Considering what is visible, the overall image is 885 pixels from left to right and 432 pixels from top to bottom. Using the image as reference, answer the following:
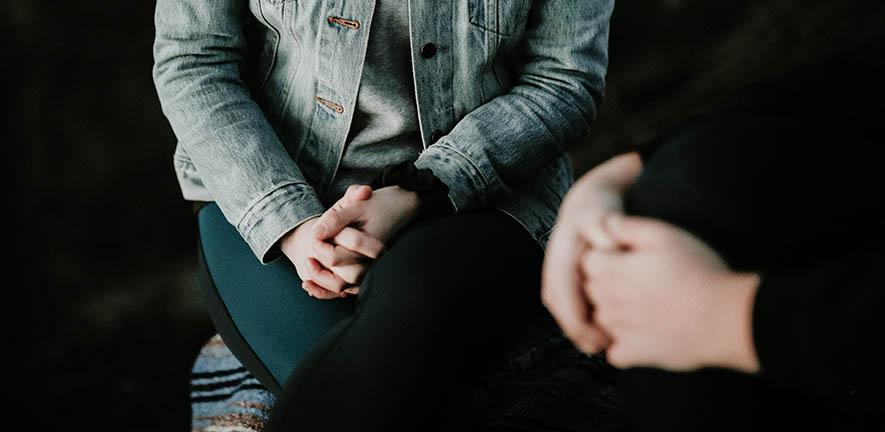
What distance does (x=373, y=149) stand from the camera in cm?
80

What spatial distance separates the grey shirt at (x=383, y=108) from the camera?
740 mm

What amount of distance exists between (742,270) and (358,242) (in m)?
0.34

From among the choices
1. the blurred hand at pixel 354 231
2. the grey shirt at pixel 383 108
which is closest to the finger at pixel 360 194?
the blurred hand at pixel 354 231

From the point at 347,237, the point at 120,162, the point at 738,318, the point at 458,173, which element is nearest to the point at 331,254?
the point at 347,237

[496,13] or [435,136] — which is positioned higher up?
[496,13]

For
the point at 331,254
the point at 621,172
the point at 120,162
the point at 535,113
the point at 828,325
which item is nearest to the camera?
the point at 828,325

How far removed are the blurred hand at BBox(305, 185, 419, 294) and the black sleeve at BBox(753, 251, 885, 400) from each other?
1.20 ft

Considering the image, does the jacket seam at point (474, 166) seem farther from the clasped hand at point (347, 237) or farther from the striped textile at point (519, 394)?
the striped textile at point (519, 394)

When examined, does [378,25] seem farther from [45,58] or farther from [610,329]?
[45,58]

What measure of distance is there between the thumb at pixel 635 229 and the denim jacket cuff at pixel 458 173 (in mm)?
282

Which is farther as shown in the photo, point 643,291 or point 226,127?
point 226,127

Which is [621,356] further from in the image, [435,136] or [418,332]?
[435,136]

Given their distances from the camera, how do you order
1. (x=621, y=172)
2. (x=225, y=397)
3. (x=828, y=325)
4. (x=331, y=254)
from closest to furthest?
(x=828, y=325)
(x=621, y=172)
(x=331, y=254)
(x=225, y=397)

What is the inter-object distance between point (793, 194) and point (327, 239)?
391 millimetres
